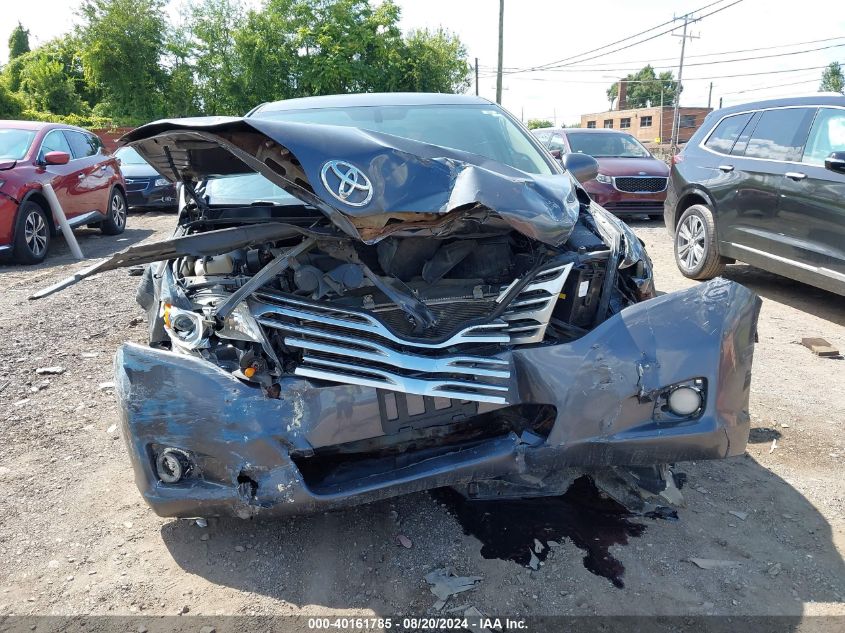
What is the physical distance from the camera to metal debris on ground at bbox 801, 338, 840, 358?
15.4 feet

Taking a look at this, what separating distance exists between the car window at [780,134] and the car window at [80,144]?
30.1 feet

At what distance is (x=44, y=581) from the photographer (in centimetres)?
248

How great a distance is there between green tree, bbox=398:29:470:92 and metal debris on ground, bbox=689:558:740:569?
30.3m

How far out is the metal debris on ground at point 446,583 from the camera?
7.68ft

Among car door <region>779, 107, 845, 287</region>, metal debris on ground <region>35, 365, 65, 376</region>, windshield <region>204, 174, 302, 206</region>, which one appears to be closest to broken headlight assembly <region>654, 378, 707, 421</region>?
windshield <region>204, 174, 302, 206</region>

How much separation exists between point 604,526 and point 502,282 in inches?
45.0

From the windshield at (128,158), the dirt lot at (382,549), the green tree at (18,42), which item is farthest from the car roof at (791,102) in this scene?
the green tree at (18,42)

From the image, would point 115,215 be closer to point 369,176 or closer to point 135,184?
point 135,184

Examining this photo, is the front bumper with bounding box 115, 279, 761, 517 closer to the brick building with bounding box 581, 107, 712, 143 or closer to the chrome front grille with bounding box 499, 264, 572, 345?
the chrome front grille with bounding box 499, 264, 572, 345

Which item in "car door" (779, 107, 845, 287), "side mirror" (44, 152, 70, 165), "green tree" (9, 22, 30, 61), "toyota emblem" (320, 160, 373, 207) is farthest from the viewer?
A: "green tree" (9, 22, 30, 61)

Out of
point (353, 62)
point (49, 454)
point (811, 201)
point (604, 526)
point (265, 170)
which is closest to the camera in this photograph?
point (265, 170)

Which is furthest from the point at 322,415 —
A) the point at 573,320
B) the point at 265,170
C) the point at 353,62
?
the point at 353,62

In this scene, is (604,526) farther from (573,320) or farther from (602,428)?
(573,320)

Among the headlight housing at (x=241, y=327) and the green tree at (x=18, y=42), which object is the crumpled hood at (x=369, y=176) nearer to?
the headlight housing at (x=241, y=327)
